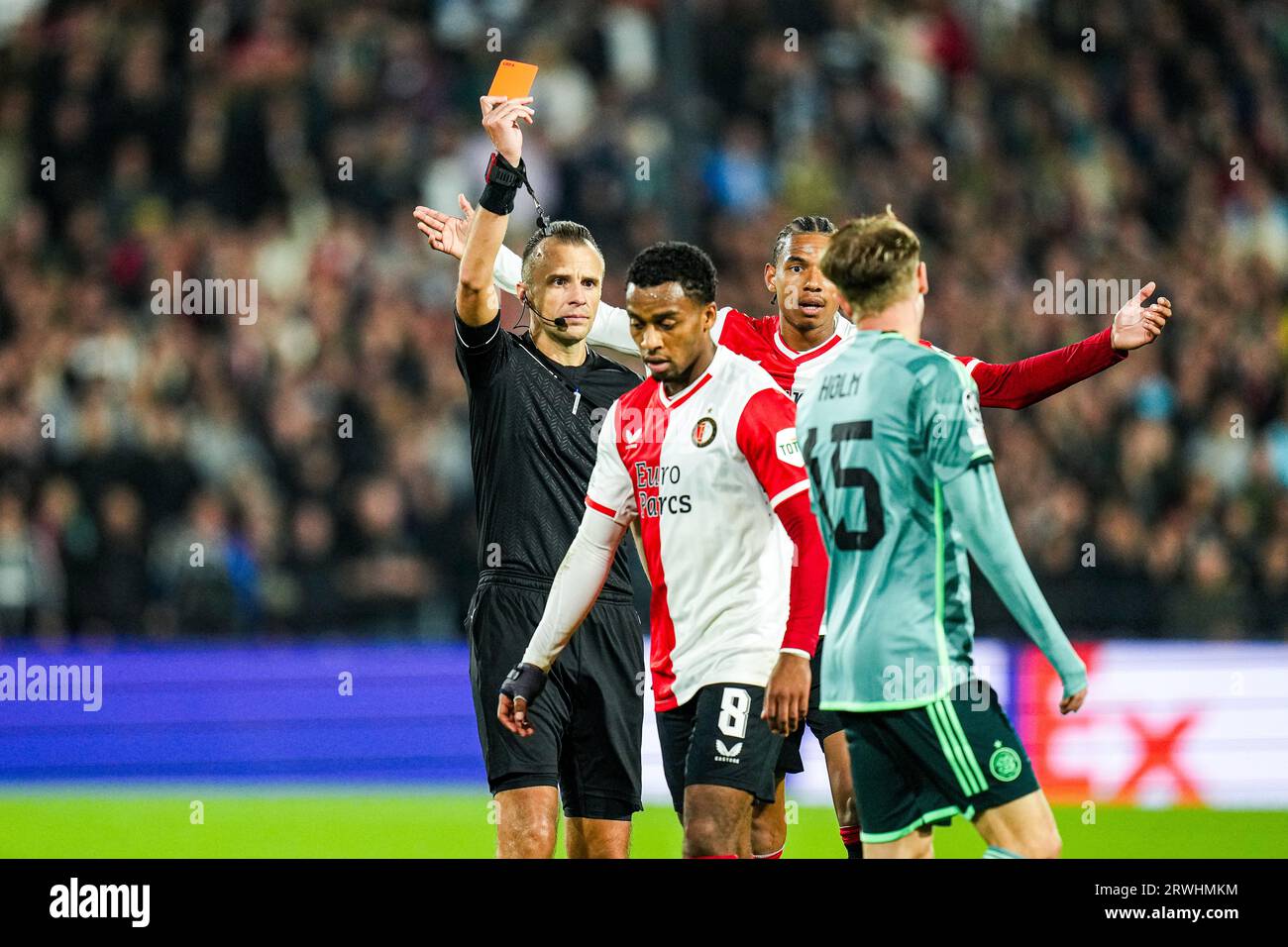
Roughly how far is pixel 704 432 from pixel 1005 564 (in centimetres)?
126

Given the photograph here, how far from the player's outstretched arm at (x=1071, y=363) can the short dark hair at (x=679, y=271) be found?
93 cm

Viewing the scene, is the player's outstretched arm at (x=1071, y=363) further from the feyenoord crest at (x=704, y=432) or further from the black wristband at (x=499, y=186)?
the black wristband at (x=499, y=186)

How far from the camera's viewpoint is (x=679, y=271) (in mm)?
5715

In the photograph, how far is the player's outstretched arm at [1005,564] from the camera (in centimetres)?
466

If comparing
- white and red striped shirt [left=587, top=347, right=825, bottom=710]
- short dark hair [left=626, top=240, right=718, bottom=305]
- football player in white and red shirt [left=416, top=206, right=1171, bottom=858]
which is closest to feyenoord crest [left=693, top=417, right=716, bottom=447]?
white and red striped shirt [left=587, top=347, right=825, bottom=710]

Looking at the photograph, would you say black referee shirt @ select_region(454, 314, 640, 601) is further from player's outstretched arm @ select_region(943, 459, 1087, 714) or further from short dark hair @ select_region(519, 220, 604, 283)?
player's outstretched arm @ select_region(943, 459, 1087, 714)

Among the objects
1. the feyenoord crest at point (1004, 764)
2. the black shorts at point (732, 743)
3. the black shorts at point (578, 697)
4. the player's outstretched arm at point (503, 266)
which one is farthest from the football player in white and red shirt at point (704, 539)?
the player's outstretched arm at point (503, 266)

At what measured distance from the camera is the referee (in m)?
6.23

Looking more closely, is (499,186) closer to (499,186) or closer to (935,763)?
(499,186)

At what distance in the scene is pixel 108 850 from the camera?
9.16 m

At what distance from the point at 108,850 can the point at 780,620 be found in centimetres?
470

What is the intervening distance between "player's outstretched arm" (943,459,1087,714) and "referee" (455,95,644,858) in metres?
1.93
